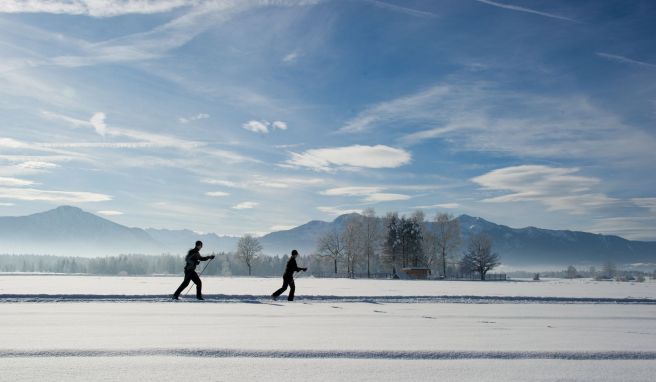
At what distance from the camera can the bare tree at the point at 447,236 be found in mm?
89438

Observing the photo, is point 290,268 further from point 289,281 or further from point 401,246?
point 401,246

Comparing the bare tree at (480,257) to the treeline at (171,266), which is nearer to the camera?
the bare tree at (480,257)

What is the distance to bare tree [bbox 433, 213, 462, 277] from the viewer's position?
8944cm

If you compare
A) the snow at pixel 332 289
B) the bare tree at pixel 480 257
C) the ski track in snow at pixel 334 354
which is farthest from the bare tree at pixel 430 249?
the ski track in snow at pixel 334 354

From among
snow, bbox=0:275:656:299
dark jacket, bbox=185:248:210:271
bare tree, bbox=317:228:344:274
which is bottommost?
snow, bbox=0:275:656:299

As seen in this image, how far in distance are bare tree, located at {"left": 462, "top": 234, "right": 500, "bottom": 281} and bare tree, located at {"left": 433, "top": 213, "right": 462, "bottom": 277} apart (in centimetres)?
466

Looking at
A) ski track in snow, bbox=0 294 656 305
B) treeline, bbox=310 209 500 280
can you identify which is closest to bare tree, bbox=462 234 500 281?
treeline, bbox=310 209 500 280

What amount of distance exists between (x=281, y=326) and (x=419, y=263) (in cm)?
7857

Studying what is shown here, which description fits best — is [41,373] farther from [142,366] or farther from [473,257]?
[473,257]

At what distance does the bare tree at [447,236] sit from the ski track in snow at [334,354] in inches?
3296

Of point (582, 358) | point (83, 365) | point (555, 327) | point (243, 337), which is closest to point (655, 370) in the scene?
point (582, 358)

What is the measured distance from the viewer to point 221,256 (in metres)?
149

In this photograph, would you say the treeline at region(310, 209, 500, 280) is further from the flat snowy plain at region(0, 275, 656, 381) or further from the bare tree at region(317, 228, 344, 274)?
the flat snowy plain at region(0, 275, 656, 381)

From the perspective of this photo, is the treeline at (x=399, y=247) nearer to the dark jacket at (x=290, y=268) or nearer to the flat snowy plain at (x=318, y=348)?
the dark jacket at (x=290, y=268)
